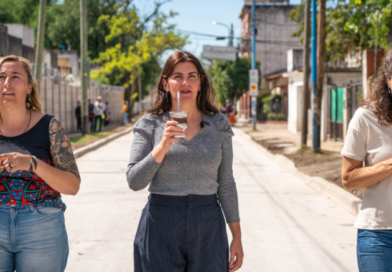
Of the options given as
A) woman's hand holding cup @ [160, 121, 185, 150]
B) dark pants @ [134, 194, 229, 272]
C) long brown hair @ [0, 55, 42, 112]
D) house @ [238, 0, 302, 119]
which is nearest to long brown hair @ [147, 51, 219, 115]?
woman's hand holding cup @ [160, 121, 185, 150]

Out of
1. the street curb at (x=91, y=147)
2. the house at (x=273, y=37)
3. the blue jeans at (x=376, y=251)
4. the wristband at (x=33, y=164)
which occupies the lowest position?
the street curb at (x=91, y=147)

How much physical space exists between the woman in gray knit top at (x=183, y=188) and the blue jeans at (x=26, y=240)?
47 cm

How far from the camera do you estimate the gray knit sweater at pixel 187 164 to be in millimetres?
2562

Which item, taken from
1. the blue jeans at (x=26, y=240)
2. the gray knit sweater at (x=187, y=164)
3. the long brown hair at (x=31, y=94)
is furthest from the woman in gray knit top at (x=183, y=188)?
the long brown hair at (x=31, y=94)

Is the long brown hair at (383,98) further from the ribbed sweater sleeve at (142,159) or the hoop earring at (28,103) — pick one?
the hoop earring at (28,103)

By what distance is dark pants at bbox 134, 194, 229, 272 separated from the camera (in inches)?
99.7

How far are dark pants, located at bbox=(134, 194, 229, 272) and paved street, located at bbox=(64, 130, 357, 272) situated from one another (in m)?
2.52

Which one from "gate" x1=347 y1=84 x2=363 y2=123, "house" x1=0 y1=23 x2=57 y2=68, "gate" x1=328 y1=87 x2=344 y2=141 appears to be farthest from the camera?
"gate" x1=328 y1=87 x2=344 y2=141

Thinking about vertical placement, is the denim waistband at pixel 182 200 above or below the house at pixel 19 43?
below

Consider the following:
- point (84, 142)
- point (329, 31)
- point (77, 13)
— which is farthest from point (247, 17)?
point (84, 142)

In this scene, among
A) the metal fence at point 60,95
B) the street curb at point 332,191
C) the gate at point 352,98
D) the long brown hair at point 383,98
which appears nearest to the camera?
the long brown hair at point 383,98

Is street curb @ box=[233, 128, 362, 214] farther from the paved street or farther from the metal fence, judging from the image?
the metal fence

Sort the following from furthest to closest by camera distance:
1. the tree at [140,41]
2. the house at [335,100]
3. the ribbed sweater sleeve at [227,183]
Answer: the tree at [140,41], the house at [335,100], the ribbed sweater sleeve at [227,183]

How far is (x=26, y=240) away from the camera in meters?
2.54
